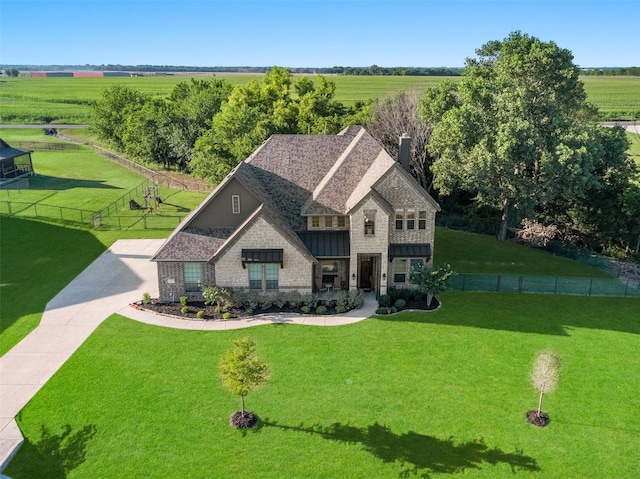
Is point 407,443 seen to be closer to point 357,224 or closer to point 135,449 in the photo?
point 135,449

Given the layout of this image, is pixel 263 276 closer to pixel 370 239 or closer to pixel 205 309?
pixel 205 309

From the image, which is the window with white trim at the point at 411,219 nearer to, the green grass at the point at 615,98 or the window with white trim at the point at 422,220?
the window with white trim at the point at 422,220

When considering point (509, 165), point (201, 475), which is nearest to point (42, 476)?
point (201, 475)

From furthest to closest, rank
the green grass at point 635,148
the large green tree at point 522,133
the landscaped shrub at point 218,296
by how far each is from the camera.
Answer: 1. the green grass at point 635,148
2. the large green tree at point 522,133
3. the landscaped shrub at point 218,296

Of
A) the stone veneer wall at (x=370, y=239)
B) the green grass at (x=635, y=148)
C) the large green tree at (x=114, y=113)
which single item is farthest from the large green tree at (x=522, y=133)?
the large green tree at (x=114, y=113)

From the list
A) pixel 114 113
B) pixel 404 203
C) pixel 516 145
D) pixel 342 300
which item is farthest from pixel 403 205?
pixel 114 113

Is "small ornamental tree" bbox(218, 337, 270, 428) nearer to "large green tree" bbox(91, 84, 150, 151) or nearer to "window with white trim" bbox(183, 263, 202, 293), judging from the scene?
"window with white trim" bbox(183, 263, 202, 293)

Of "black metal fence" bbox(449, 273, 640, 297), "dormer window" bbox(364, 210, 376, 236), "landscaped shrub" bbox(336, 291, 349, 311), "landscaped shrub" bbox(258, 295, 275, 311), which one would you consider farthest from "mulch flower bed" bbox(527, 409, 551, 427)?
"landscaped shrub" bbox(258, 295, 275, 311)
